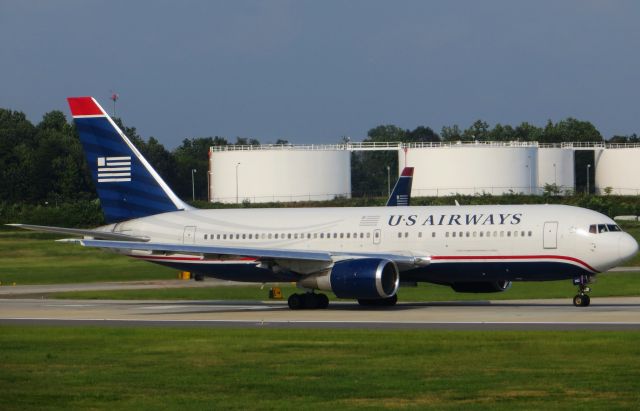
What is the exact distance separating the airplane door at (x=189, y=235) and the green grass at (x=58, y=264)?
19.3 metres

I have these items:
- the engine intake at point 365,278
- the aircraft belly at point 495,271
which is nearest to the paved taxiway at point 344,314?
the engine intake at point 365,278

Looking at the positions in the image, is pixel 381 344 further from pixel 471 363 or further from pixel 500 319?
pixel 500 319

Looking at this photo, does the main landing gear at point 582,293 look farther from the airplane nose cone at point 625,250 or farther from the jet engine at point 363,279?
A: the jet engine at point 363,279

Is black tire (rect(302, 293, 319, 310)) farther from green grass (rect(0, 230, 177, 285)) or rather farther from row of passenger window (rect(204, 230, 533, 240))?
green grass (rect(0, 230, 177, 285))

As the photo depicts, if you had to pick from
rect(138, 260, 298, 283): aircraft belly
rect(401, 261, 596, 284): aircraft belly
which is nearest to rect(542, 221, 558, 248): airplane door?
rect(401, 261, 596, 284): aircraft belly

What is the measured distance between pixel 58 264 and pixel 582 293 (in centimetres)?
4468

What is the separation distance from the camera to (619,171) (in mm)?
137125

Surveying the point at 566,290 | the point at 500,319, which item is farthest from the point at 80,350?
the point at 566,290

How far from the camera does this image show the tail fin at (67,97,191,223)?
4794 cm

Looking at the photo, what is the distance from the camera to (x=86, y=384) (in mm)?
21094

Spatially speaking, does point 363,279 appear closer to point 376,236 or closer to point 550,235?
point 376,236

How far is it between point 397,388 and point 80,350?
380 inches

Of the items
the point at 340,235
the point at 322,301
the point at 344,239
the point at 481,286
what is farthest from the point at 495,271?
the point at 322,301

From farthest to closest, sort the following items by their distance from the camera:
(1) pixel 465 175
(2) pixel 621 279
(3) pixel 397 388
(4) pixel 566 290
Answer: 1. (1) pixel 465 175
2. (2) pixel 621 279
3. (4) pixel 566 290
4. (3) pixel 397 388
